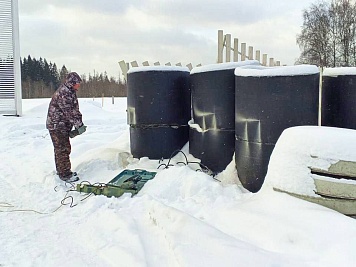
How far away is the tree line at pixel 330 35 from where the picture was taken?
28.8m

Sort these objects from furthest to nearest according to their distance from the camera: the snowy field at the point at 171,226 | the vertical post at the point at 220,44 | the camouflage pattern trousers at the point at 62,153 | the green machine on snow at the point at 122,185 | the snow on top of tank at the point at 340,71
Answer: the vertical post at the point at 220,44
the camouflage pattern trousers at the point at 62,153
the green machine on snow at the point at 122,185
the snow on top of tank at the point at 340,71
the snowy field at the point at 171,226

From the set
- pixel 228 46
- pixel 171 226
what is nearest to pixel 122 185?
pixel 171 226

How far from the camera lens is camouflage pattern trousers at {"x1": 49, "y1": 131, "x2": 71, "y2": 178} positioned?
6227 millimetres

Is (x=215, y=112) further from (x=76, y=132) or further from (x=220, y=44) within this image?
(x=220, y=44)

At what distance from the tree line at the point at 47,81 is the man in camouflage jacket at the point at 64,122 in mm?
47303

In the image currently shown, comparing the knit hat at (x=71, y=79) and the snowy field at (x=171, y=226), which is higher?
the knit hat at (x=71, y=79)

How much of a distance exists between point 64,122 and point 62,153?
1.58 feet

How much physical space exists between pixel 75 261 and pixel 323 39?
29.6 metres

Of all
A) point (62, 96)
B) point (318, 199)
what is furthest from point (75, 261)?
point (62, 96)

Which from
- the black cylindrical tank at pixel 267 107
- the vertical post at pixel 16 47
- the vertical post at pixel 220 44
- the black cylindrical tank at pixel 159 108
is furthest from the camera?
the vertical post at pixel 16 47

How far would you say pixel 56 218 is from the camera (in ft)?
14.7

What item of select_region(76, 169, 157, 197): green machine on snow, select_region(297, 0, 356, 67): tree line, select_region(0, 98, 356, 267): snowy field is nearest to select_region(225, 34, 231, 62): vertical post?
select_region(0, 98, 356, 267): snowy field

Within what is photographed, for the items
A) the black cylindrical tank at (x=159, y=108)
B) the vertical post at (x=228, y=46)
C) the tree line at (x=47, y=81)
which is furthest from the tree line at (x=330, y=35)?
the tree line at (x=47, y=81)

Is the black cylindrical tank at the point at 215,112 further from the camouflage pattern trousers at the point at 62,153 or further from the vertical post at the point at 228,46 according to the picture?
the vertical post at the point at 228,46
